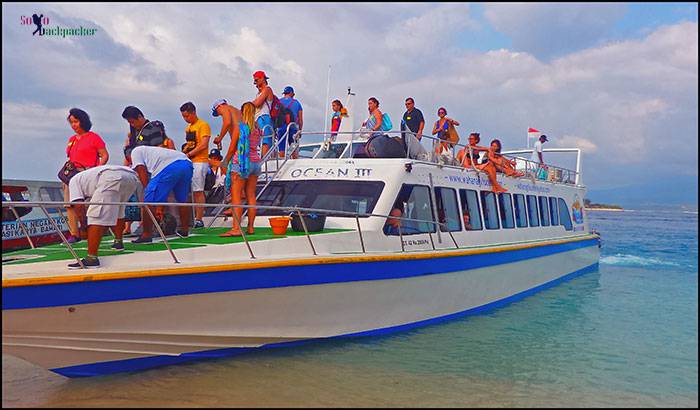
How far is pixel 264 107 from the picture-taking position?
7.88 metres

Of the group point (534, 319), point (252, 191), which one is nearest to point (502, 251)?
point (534, 319)

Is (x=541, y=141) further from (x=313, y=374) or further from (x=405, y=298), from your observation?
(x=313, y=374)

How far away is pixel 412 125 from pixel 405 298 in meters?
4.16

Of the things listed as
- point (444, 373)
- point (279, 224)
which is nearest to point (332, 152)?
point (279, 224)

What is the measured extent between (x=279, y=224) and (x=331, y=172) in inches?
58.5

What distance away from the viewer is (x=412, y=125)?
385 inches

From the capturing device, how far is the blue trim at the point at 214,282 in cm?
416

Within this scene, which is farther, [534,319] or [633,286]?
[633,286]

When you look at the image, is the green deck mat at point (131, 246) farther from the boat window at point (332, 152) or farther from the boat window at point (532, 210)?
the boat window at point (532, 210)

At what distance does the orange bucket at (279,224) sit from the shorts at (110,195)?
1.62 metres

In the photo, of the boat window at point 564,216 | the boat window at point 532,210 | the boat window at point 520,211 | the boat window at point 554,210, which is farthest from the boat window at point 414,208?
the boat window at point 564,216

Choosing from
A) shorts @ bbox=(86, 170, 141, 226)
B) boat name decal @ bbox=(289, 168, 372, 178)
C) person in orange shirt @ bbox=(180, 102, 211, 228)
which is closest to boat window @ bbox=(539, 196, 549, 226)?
boat name decal @ bbox=(289, 168, 372, 178)

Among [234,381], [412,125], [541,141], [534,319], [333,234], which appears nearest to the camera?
[234,381]

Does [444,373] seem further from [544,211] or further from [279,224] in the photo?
[544,211]
